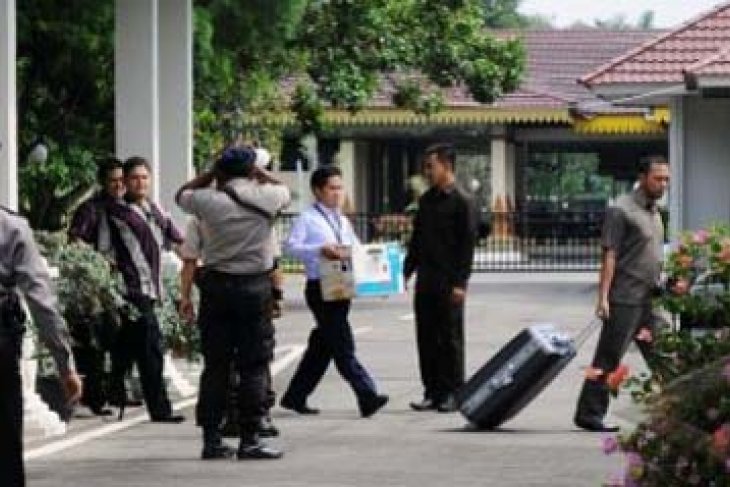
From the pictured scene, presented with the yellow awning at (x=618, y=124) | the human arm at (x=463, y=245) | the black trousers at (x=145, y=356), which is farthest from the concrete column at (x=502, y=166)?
the black trousers at (x=145, y=356)

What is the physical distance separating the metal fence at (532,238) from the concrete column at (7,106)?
102 feet

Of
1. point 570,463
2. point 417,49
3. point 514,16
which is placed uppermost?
point 514,16

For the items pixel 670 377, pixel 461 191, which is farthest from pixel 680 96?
pixel 670 377

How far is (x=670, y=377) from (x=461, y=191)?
22.1ft

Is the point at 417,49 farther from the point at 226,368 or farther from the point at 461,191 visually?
the point at 226,368

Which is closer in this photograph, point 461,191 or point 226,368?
point 226,368

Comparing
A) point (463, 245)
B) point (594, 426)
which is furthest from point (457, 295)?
point (594, 426)

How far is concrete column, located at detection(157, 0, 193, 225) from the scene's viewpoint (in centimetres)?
1898

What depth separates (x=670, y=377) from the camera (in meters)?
9.12

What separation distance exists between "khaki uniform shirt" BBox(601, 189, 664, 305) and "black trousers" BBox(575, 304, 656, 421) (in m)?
0.07

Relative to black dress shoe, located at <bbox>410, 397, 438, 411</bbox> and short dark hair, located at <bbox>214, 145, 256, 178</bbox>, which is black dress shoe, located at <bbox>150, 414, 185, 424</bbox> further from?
short dark hair, located at <bbox>214, 145, 256, 178</bbox>

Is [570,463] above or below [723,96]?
below

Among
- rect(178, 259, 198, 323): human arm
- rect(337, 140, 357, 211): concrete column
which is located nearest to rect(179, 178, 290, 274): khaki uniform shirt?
rect(178, 259, 198, 323): human arm

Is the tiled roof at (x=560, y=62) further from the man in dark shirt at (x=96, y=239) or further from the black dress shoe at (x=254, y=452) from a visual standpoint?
the black dress shoe at (x=254, y=452)
